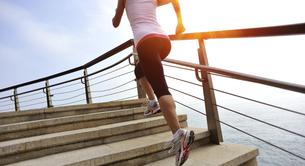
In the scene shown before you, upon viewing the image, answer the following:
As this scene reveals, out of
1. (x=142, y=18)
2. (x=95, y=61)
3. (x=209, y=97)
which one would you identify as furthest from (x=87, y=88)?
(x=142, y=18)

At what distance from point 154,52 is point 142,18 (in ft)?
0.88

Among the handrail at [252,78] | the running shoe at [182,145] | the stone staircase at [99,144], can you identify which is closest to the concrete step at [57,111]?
the stone staircase at [99,144]

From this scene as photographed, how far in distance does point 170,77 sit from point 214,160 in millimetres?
1303

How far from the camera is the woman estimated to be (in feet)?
6.41

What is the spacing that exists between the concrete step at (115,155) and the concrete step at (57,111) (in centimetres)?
119

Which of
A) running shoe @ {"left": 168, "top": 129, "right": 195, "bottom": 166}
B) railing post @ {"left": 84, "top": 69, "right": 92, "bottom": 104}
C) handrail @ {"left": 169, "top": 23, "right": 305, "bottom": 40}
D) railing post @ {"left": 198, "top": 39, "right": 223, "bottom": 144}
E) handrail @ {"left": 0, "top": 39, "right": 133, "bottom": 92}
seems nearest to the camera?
handrail @ {"left": 169, "top": 23, "right": 305, "bottom": 40}

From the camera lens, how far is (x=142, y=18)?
6.90 ft

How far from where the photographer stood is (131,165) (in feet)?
8.06

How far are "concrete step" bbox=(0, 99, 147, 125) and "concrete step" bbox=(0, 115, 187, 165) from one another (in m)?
0.86

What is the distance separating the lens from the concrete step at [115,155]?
90.3 inches

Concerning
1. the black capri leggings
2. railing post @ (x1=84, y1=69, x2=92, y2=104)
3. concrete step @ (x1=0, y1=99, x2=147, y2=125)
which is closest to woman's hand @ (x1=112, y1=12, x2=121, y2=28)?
the black capri leggings

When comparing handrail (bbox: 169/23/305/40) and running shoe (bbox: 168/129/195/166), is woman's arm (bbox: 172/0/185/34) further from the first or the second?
running shoe (bbox: 168/129/195/166)

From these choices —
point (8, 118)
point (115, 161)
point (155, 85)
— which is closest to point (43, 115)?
point (8, 118)

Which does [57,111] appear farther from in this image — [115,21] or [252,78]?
[252,78]
